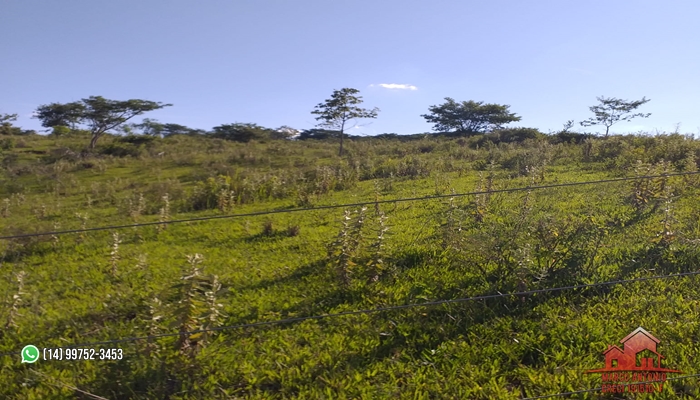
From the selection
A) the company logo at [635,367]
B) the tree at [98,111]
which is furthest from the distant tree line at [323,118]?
the company logo at [635,367]

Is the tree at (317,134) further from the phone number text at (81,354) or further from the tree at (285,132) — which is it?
the phone number text at (81,354)

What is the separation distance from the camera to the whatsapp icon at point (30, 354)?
2916 mm

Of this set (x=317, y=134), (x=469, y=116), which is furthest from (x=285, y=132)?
(x=469, y=116)

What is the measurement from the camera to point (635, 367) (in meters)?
2.53

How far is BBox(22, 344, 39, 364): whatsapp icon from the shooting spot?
2.92 metres

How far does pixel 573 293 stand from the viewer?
3.36 m

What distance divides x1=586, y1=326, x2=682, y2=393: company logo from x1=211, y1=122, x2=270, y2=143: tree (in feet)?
88.6

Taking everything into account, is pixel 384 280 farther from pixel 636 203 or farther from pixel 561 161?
pixel 561 161

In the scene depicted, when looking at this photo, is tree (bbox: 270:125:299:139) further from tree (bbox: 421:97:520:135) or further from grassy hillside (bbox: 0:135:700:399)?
grassy hillside (bbox: 0:135:700:399)

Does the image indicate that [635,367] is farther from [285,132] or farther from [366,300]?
[285,132]

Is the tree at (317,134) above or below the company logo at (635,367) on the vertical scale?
above

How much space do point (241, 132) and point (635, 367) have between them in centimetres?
2825

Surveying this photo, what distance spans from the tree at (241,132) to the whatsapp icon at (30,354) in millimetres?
25573

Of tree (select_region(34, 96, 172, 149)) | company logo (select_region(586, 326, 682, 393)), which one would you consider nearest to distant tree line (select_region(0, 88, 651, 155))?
tree (select_region(34, 96, 172, 149))
